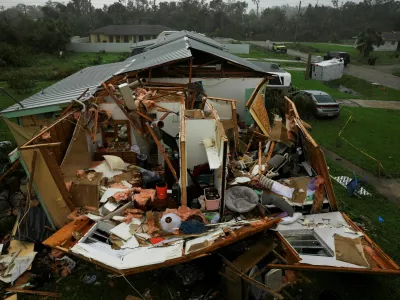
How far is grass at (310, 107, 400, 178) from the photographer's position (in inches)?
495

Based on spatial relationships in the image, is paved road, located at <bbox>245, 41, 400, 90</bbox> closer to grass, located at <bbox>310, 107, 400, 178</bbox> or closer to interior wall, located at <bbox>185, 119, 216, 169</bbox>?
grass, located at <bbox>310, 107, 400, 178</bbox>

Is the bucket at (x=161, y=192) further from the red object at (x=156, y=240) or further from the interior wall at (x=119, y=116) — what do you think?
the interior wall at (x=119, y=116)

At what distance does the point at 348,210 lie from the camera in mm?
9414

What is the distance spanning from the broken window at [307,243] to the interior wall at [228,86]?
26.0ft

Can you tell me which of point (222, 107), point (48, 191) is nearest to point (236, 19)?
point (222, 107)

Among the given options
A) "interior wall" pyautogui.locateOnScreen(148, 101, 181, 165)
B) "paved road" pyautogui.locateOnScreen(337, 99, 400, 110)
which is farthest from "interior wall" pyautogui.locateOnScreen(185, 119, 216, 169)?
"paved road" pyautogui.locateOnScreen(337, 99, 400, 110)

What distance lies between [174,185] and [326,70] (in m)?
26.3

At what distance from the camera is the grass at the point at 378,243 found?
6719mm

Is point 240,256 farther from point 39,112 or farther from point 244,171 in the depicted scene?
point 39,112

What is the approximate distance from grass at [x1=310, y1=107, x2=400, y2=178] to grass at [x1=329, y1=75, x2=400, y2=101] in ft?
14.9

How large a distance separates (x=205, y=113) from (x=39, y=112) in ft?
19.9

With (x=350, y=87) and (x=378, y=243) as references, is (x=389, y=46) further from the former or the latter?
(x=378, y=243)

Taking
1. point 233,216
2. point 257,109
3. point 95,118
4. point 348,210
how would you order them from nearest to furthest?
1. point 233,216
2. point 348,210
3. point 95,118
4. point 257,109

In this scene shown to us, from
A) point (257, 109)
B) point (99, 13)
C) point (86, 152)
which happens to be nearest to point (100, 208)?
point (86, 152)
